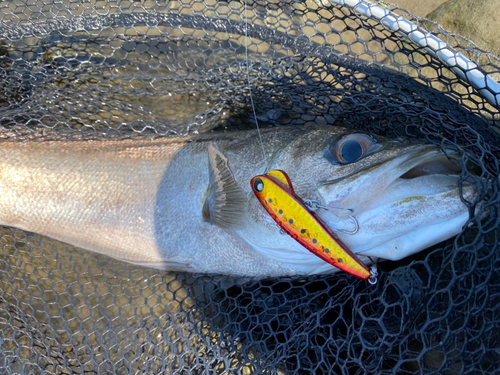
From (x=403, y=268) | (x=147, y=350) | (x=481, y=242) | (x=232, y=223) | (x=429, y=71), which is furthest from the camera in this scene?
(x=429, y=71)

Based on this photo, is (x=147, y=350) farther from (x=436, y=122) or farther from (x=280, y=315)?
(x=436, y=122)

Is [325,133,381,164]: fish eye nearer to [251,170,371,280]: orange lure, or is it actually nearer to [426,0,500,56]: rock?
[251,170,371,280]: orange lure

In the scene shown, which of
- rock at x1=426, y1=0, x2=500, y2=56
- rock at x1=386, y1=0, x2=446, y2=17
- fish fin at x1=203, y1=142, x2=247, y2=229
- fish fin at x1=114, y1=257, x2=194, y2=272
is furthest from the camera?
rock at x1=386, y1=0, x2=446, y2=17

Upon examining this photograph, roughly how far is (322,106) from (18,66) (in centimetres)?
257

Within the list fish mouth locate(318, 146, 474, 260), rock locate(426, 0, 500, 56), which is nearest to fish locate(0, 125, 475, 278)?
fish mouth locate(318, 146, 474, 260)

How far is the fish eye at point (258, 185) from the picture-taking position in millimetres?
2078

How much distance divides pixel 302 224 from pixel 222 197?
0.59m

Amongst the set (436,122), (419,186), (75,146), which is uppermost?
(436,122)

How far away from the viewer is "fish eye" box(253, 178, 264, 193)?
2.08 m

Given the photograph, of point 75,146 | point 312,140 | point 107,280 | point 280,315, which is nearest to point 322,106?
point 312,140

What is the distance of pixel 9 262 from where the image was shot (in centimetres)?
296

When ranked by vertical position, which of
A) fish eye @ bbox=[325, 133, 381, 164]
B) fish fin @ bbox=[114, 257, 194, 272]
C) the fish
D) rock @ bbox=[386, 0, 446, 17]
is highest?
rock @ bbox=[386, 0, 446, 17]

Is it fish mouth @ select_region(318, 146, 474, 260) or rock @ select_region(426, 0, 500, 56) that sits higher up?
rock @ select_region(426, 0, 500, 56)

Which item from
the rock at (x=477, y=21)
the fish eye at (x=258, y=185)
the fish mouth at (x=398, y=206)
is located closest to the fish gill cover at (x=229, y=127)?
the fish mouth at (x=398, y=206)
